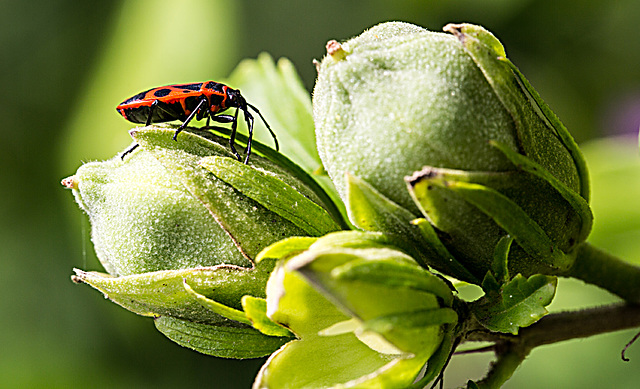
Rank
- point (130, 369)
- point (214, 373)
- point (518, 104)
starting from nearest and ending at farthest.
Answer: point (518, 104) → point (130, 369) → point (214, 373)

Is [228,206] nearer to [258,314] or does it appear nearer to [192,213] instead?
[192,213]

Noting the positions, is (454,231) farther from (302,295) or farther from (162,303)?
(162,303)

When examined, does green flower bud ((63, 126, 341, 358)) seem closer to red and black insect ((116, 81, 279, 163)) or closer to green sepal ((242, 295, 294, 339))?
green sepal ((242, 295, 294, 339))

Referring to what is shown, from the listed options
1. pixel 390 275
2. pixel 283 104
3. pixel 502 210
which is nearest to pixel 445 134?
pixel 502 210

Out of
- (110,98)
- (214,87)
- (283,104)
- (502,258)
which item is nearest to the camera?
(502,258)

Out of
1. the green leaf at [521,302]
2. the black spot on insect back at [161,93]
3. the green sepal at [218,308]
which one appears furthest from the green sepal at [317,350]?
the black spot on insect back at [161,93]

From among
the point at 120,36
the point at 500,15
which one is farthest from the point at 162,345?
the point at 500,15
